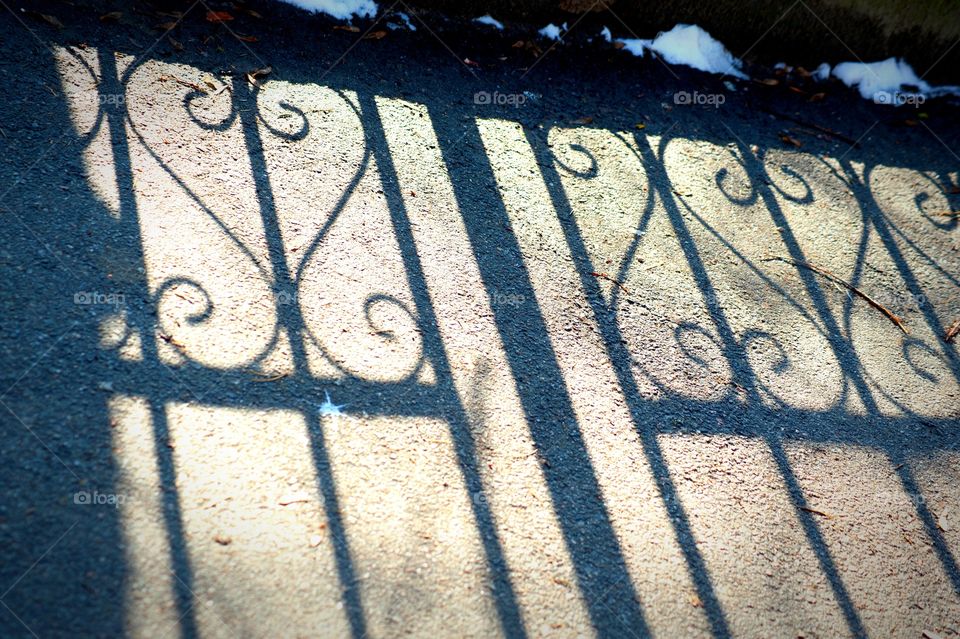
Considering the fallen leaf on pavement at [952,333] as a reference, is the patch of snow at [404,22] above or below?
below

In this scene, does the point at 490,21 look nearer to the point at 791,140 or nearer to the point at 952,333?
the point at 791,140

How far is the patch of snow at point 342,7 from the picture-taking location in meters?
4.98

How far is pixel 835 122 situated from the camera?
5.54 meters

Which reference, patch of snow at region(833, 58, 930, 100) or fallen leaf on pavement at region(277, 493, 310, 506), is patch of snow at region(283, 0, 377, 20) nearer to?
fallen leaf on pavement at region(277, 493, 310, 506)

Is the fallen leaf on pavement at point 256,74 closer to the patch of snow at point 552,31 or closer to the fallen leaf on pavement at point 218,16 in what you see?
the fallen leaf on pavement at point 218,16

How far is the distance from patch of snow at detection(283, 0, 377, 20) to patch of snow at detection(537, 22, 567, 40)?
131cm

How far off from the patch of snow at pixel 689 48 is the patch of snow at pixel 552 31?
20.2 inches

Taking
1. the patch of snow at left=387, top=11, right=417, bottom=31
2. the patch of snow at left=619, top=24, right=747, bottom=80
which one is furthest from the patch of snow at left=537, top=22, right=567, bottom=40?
the patch of snow at left=387, top=11, right=417, bottom=31

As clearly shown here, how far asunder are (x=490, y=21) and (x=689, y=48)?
1.63m

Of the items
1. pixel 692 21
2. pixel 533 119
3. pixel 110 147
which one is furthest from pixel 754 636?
pixel 692 21

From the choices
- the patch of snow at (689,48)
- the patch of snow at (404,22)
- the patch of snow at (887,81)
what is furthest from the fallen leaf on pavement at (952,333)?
the patch of snow at (404,22)

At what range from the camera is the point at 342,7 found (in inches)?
199

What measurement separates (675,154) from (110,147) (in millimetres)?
3548

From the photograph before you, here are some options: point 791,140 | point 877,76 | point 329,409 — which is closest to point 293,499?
point 329,409
